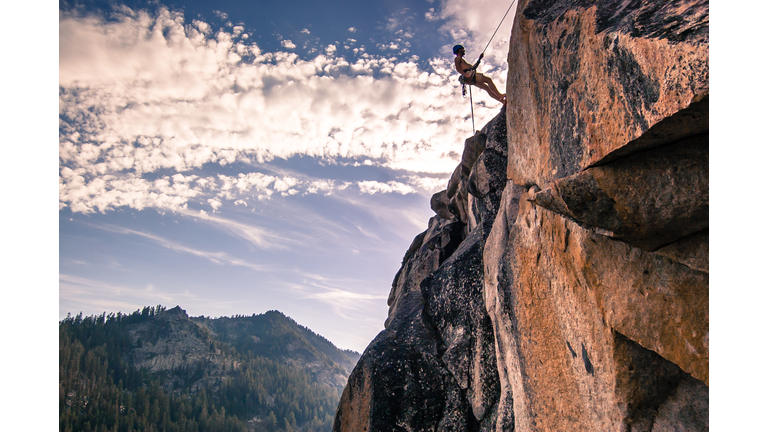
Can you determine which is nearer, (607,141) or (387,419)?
(607,141)

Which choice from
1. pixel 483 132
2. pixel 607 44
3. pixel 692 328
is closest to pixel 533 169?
pixel 607 44

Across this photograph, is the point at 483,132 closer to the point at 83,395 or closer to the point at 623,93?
the point at 623,93

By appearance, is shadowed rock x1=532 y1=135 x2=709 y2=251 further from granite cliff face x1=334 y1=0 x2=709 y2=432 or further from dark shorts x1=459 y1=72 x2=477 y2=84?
dark shorts x1=459 y1=72 x2=477 y2=84

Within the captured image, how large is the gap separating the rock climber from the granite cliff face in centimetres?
526

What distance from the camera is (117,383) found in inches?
6708

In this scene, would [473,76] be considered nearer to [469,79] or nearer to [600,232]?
[469,79]

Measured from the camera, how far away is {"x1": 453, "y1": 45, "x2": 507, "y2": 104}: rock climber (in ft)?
45.5

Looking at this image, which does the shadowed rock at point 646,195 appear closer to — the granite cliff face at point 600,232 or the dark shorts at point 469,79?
the granite cliff face at point 600,232

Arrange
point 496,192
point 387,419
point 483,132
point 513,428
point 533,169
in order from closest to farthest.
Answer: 1. point 533,169
2. point 513,428
3. point 387,419
4. point 496,192
5. point 483,132

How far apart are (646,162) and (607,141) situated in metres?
0.54

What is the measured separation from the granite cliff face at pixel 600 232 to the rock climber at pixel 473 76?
17.2ft

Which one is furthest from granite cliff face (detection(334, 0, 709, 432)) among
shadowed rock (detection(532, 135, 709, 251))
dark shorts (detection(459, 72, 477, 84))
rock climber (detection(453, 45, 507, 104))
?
dark shorts (detection(459, 72, 477, 84))

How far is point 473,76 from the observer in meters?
14.3

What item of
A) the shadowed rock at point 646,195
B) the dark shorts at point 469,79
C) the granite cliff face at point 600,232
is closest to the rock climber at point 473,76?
the dark shorts at point 469,79
